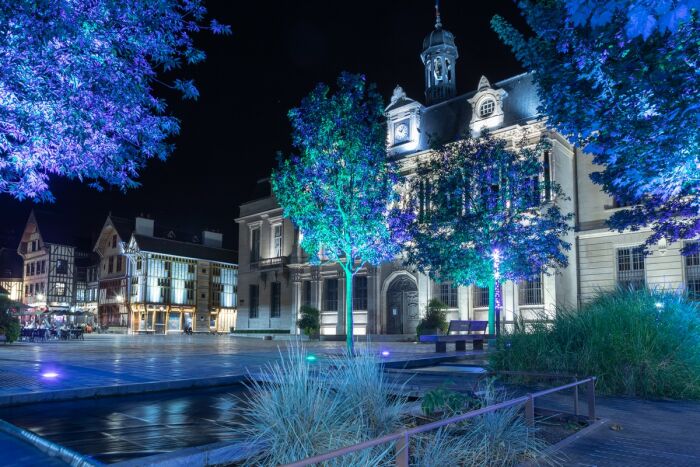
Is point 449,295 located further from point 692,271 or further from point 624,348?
point 624,348

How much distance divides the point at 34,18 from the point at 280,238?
121 feet

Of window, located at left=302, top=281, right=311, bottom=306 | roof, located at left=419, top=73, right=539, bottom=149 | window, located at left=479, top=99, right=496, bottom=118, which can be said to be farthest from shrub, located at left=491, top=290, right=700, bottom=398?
window, located at left=302, top=281, right=311, bottom=306

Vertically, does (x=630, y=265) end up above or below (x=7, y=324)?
above

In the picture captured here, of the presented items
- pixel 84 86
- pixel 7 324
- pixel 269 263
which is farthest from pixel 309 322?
pixel 84 86

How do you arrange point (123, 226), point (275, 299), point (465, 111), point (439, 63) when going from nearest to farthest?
point (465, 111)
point (439, 63)
point (275, 299)
point (123, 226)

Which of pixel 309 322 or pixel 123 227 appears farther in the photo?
pixel 123 227

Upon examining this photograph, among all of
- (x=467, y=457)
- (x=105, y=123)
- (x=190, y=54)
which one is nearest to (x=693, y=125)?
(x=467, y=457)

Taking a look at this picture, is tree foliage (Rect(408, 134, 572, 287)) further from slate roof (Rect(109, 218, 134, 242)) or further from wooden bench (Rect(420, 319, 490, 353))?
slate roof (Rect(109, 218, 134, 242))

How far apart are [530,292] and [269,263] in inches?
869

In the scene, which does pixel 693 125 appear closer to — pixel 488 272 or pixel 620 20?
pixel 620 20

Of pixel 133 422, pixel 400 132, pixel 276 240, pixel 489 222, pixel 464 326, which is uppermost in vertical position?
pixel 400 132

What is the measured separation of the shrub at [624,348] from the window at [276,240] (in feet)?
115

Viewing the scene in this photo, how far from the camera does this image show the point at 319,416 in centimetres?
446

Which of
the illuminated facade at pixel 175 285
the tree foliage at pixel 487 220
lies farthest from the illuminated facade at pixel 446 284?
the illuminated facade at pixel 175 285
